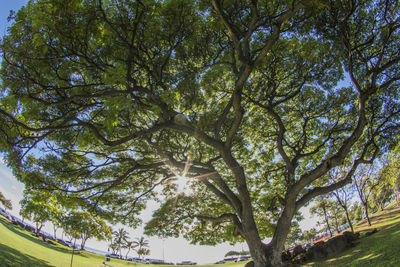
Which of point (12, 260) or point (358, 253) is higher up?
point (12, 260)

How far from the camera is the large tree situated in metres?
5.02

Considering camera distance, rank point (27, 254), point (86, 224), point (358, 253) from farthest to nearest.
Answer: point (86, 224) → point (27, 254) → point (358, 253)

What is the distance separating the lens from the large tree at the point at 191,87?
5023 millimetres

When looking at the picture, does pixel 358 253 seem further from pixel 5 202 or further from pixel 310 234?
pixel 5 202

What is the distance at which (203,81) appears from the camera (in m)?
6.42

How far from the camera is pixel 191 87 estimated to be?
694cm

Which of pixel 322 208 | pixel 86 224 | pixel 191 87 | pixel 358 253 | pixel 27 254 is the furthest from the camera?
pixel 322 208

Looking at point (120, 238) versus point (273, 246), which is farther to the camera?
point (120, 238)

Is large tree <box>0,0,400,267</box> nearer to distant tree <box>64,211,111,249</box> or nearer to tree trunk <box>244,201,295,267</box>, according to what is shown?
tree trunk <box>244,201,295,267</box>

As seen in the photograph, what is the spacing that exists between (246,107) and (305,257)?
10592 mm

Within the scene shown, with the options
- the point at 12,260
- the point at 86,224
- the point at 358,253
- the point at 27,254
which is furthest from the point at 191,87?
the point at 86,224

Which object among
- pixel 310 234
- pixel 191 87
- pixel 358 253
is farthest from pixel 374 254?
pixel 310 234

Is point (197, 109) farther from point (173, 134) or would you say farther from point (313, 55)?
point (313, 55)

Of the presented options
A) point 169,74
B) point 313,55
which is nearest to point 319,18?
point 313,55
